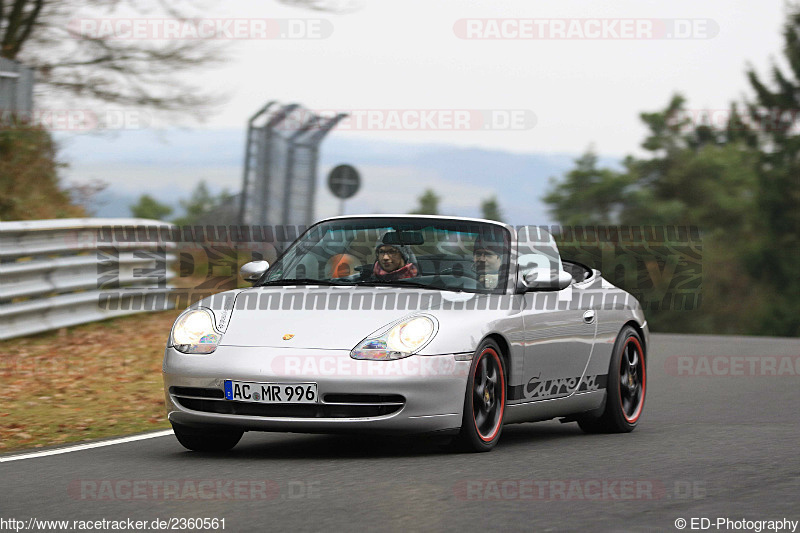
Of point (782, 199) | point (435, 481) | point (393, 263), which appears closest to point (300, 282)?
point (393, 263)

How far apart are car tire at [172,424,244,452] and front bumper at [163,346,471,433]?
27 cm

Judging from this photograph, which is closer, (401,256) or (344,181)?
(401,256)

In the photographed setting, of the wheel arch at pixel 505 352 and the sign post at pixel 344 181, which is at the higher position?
the sign post at pixel 344 181

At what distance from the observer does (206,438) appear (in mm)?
7934

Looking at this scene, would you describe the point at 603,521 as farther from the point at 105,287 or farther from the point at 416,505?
the point at 105,287

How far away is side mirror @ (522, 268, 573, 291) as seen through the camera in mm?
8359

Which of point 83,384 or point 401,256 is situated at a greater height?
point 401,256

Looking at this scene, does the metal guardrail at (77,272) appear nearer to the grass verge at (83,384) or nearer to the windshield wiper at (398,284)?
the grass verge at (83,384)

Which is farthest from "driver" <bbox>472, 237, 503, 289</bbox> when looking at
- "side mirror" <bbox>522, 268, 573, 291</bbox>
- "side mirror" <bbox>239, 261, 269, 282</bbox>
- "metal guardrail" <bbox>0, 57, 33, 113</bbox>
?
"metal guardrail" <bbox>0, 57, 33, 113</bbox>

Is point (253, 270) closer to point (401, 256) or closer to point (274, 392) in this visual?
point (401, 256)

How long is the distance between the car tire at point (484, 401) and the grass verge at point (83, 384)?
271 cm

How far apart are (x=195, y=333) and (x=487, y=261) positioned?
1992 mm

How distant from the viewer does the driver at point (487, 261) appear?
8438 mm

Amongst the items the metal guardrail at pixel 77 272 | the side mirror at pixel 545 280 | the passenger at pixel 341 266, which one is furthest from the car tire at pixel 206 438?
the metal guardrail at pixel 77 272
